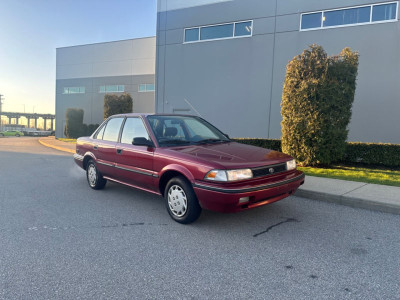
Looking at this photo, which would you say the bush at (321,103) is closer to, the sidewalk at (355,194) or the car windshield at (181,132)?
the sidewalk at (355,194)

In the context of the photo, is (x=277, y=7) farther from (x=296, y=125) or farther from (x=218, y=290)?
(x=218, y=290)

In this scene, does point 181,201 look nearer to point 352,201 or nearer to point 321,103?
point 352,201

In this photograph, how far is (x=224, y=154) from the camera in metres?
4.20

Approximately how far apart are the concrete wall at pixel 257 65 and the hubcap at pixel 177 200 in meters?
10.4

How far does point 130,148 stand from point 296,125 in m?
5.51

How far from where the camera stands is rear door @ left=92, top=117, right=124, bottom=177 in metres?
5.60

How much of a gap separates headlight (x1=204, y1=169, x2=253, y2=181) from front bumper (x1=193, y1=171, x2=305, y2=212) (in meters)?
0.10

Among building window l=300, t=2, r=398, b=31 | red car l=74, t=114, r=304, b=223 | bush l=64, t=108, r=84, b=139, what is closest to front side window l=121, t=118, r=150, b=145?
red car l=74, t=114, r=304, b=223

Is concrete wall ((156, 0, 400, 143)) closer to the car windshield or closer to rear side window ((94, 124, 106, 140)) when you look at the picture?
the car windshield

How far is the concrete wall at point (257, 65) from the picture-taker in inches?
465

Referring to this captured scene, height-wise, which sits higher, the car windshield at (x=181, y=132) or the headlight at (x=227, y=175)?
the car windshield at (x=181, y=132)

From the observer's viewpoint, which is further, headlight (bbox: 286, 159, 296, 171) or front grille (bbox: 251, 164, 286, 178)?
headlight (bbox: 286, 159, 296, 171)

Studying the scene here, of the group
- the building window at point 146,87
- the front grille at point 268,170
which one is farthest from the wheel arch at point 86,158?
the building window at point 146,87

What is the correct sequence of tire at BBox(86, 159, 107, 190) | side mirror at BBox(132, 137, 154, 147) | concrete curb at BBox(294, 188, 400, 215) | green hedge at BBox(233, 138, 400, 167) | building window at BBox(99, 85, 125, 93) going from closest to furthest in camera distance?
1. side mirror at BBox(132, 137, 154, 147)
2. concrete curb at BBox(294, 188, 400, 215)
3. tire at BBox(86, 159, 107, 190)
4. green hedge at BBox(233, 138, 400, 167)
5. building window at BBox(99, 85, 125, 93)
